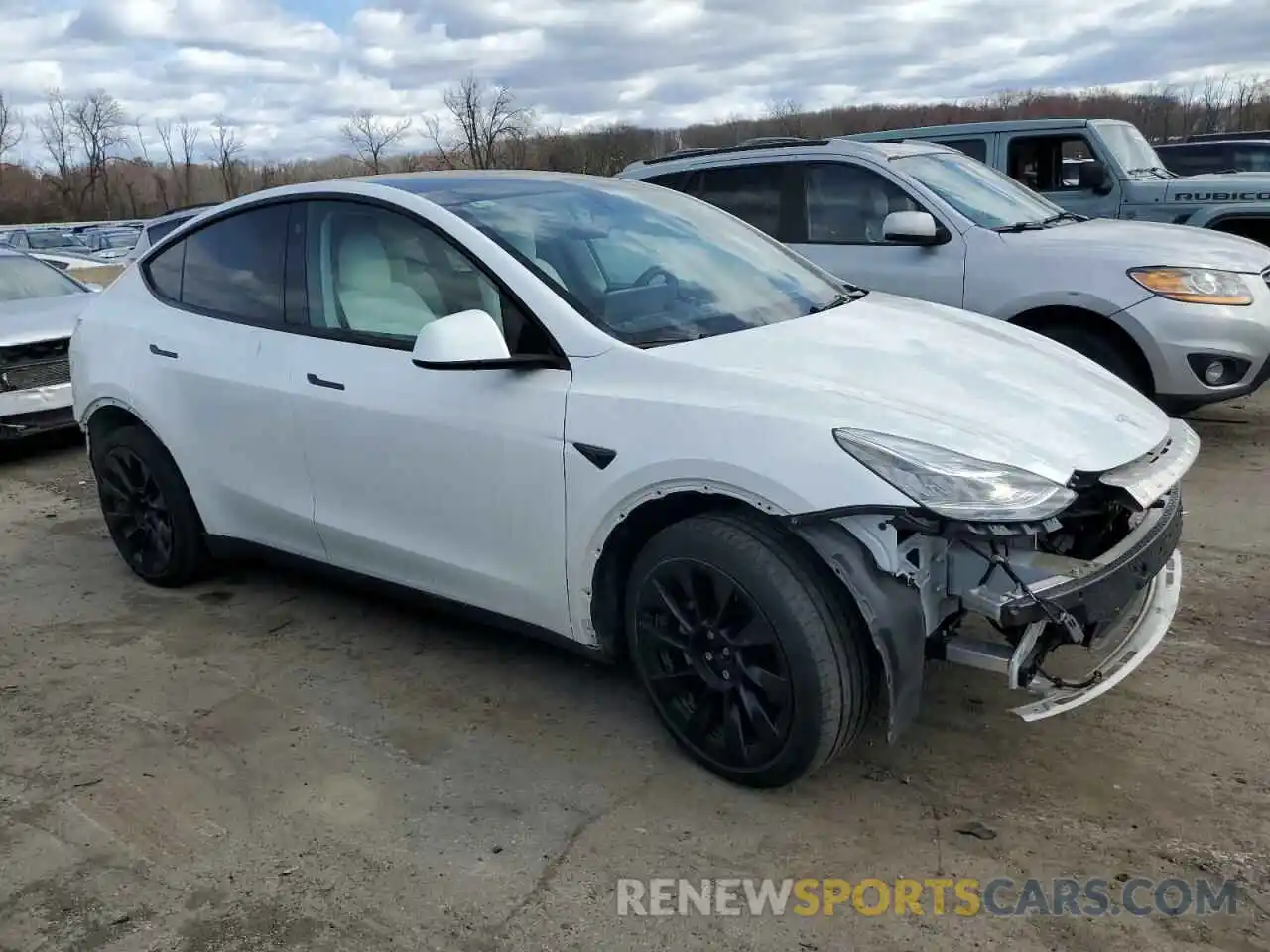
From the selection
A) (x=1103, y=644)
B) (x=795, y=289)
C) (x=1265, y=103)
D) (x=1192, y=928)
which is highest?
(x=1265, y=103)

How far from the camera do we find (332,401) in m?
3.71

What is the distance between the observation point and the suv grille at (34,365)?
735 centimetres

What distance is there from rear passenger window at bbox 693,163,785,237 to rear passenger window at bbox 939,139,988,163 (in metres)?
2.41

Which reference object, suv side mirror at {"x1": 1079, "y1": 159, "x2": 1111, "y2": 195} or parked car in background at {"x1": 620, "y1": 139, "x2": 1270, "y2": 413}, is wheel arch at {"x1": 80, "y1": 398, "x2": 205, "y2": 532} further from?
suv side mirror at {"x1": 1079, "y1": 159, "x2": 1111, "y2": 195}

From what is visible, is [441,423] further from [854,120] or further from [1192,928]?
[854,120]

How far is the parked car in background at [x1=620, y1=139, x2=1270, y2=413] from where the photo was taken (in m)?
5.73

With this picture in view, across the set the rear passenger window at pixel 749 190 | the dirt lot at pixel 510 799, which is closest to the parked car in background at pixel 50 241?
the rear passenger window at pixel 749 190

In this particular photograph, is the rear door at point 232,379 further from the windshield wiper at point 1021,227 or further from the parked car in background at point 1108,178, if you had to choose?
the parked car in background at point 1108,178

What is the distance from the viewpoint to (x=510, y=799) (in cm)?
306

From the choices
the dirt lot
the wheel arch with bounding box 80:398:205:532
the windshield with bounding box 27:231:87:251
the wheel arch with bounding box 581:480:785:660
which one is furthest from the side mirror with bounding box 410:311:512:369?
the windshield with bounding box 27:231:87:251

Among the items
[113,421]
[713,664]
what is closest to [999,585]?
[713,664]

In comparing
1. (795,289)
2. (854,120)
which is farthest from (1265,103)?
(795,289)

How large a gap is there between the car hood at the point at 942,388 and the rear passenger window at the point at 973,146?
588cm

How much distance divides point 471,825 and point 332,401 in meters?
1.54
